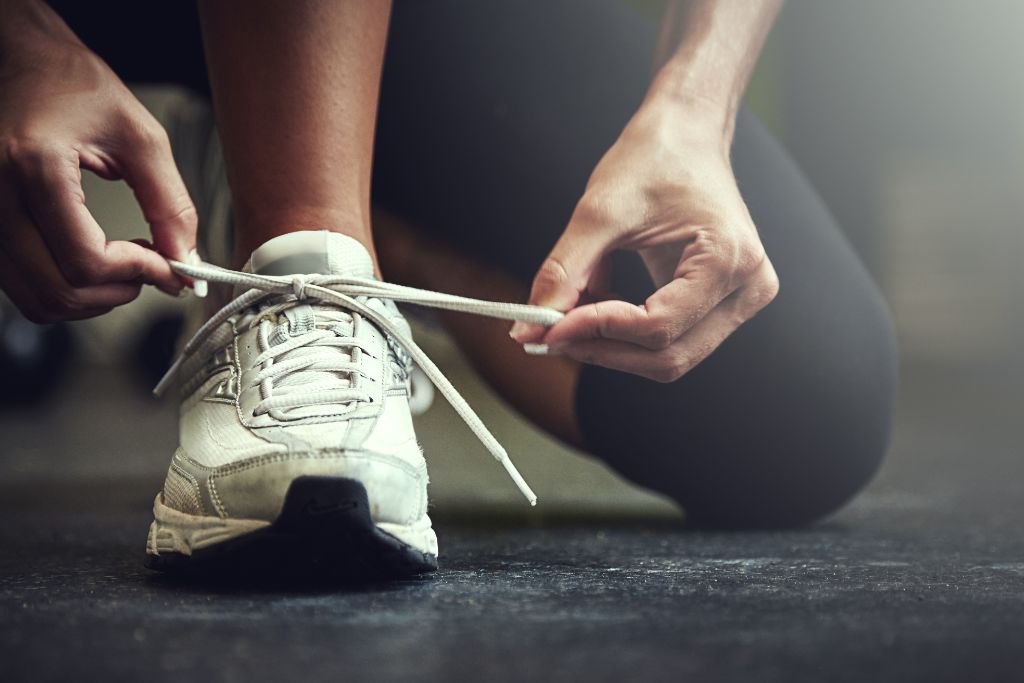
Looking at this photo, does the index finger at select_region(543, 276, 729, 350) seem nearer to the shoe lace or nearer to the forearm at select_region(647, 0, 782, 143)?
the shoe lace

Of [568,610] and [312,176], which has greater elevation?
[312,176]

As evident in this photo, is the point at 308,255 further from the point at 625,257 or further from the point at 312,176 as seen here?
the point at 625,257

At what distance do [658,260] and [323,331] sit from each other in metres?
0.19

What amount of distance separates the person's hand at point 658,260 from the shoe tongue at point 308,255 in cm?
10

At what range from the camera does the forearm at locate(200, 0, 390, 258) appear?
58cm

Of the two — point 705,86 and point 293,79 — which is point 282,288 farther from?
point 705,86

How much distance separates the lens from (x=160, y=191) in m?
0.55

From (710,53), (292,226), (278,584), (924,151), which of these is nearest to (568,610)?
(278,584)

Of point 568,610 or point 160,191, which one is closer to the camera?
point 568,610

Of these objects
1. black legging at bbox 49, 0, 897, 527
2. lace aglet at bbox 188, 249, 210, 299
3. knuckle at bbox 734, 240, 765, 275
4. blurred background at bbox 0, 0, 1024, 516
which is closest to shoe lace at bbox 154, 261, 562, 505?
lace aglet at bbox 188, 249, 210, 299

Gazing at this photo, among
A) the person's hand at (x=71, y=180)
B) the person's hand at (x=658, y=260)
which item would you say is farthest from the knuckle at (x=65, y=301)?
the person's hand at (x=658, y=260)

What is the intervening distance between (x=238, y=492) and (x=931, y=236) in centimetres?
449

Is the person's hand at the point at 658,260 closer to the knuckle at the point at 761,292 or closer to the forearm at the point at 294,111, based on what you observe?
the knuckle at the point at 761,292

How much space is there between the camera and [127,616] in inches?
16.8
